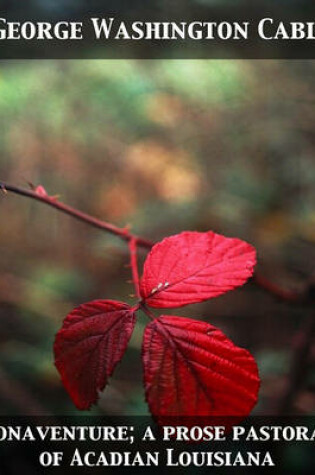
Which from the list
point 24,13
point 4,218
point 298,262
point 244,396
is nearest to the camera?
point 244,396

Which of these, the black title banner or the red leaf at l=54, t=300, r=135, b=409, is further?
the black title banner

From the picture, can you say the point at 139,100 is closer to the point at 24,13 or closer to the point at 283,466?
the point at 24,13

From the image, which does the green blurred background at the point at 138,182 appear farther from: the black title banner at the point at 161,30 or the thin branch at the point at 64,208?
the thin branch at the point at 64,208

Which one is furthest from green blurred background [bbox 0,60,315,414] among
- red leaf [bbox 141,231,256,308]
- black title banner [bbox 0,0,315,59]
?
red leaf [bbox 141,231,256,308]

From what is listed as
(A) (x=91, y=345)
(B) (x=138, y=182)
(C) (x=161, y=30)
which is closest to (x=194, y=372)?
(A) (x=91, y=345)

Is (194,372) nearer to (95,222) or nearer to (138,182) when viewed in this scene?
(95,222)

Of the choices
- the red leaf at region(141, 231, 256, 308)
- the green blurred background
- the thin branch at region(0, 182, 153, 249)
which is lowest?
the red leaf at region(141, 231, 256, 308)

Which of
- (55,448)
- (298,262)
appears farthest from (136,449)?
(298,262)

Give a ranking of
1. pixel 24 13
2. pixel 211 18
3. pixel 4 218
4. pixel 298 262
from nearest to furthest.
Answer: pixel 24 13 → pixel 211 18 → pixel 298 262 → pixel 4 218

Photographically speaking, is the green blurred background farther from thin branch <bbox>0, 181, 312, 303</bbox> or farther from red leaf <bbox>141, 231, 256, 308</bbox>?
red leaf <bbox>141, 231, 256, 308</bbox>
